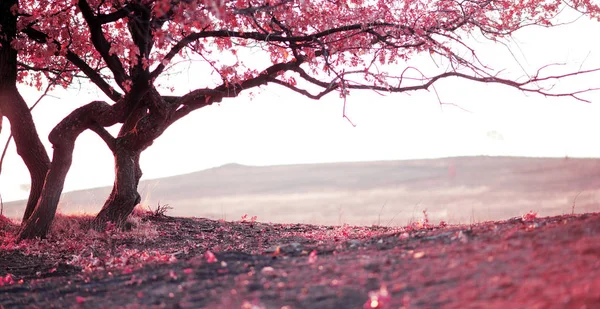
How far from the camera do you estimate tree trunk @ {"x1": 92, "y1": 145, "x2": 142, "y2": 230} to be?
12039mm

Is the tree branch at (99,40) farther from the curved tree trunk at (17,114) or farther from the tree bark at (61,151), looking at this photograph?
the curved tree trunk at (17,114)

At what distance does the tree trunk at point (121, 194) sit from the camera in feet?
39.5

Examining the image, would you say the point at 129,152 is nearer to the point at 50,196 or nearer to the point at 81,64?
the point at 50,196

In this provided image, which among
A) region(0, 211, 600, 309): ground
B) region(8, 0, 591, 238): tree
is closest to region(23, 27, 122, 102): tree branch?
region(8, 0, 591, 238): tree

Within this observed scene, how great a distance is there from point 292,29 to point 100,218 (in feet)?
17.7

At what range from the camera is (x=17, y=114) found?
1238cm

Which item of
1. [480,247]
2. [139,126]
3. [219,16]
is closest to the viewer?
[480,247]

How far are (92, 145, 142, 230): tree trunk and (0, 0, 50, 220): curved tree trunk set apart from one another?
161cm

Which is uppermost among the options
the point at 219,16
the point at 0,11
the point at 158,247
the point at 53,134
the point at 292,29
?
the point at 0,11

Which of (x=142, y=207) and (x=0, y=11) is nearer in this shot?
Answer: (x=0, y=11)

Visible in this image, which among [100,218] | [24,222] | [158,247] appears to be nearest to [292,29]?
[158,247]

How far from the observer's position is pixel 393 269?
4.70 meters

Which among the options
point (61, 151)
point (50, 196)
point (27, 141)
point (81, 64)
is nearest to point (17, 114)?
point (27, 141)

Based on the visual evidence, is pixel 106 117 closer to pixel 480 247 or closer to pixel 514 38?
pixel 514 38
